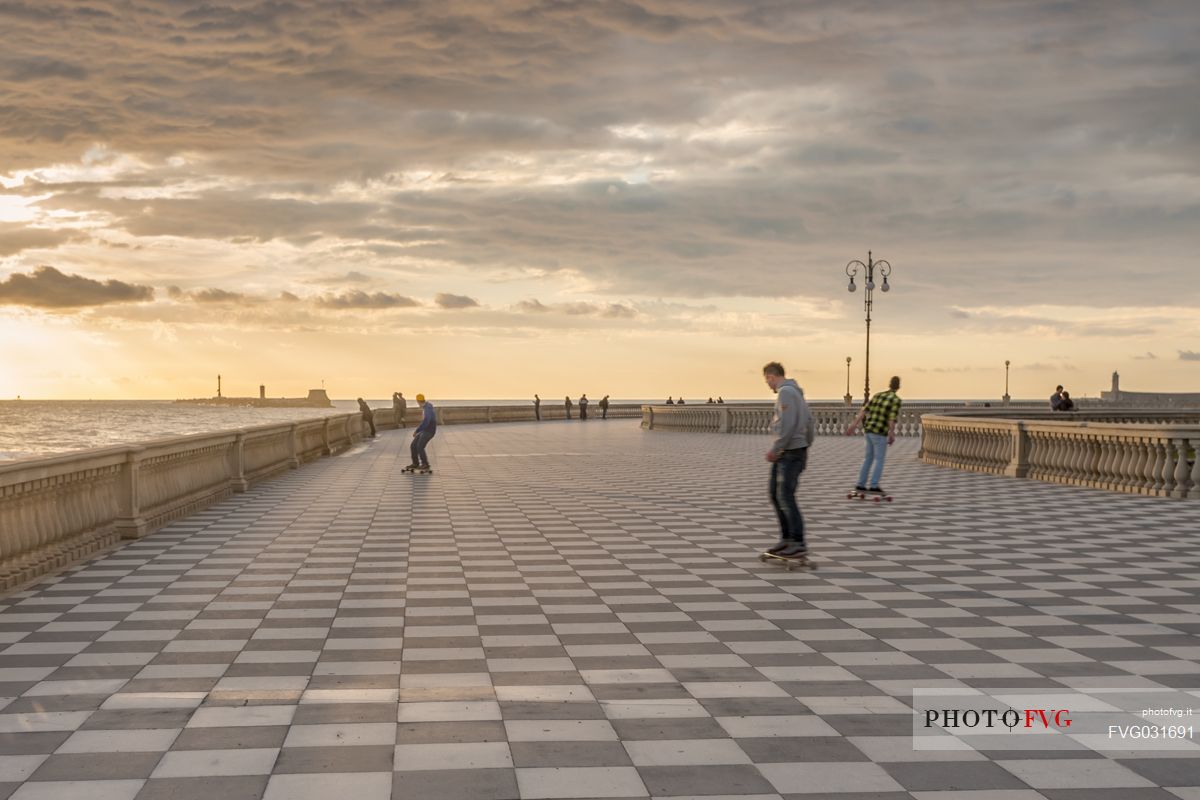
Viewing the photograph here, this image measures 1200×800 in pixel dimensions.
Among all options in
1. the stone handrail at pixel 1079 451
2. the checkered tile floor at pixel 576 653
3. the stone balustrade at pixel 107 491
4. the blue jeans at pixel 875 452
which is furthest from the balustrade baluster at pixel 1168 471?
the stone balustrade at pixel 107 491

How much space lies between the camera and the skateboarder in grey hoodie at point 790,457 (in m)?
11.5

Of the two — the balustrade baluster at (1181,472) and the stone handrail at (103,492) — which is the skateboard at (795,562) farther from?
the balustrade baluster at (1181,472)

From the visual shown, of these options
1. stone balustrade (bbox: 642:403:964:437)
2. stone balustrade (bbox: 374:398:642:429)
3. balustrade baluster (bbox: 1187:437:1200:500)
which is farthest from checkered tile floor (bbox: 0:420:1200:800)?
stone balustrade (bbox: 374:398:642:429)

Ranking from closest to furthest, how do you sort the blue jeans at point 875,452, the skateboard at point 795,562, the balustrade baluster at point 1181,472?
the skateboard at point 795,562
the blue jeans at point 875,452
the balustrade baluster at point 1181,472

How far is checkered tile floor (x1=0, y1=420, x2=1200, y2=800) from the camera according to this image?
16.6ft

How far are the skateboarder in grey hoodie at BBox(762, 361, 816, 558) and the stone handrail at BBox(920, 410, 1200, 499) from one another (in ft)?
31.8

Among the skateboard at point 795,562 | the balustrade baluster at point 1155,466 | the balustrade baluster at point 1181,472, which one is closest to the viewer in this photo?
the skateboard at point 795,562

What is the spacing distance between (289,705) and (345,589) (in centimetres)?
403

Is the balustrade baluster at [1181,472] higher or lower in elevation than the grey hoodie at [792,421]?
lower

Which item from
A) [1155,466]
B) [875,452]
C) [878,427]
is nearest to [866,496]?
[875,452]

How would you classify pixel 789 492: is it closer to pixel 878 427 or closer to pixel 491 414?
pixel 878 427

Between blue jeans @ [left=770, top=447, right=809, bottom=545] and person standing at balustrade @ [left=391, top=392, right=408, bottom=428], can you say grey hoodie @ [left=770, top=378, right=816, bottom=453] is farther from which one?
person standing at balustrade @ [left=391, top=392, right=408, bottom=428]

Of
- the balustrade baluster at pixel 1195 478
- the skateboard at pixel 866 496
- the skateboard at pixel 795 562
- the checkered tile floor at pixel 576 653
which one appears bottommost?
the checkered tile floor at pixel 576 653

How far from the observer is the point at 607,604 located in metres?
9.38
